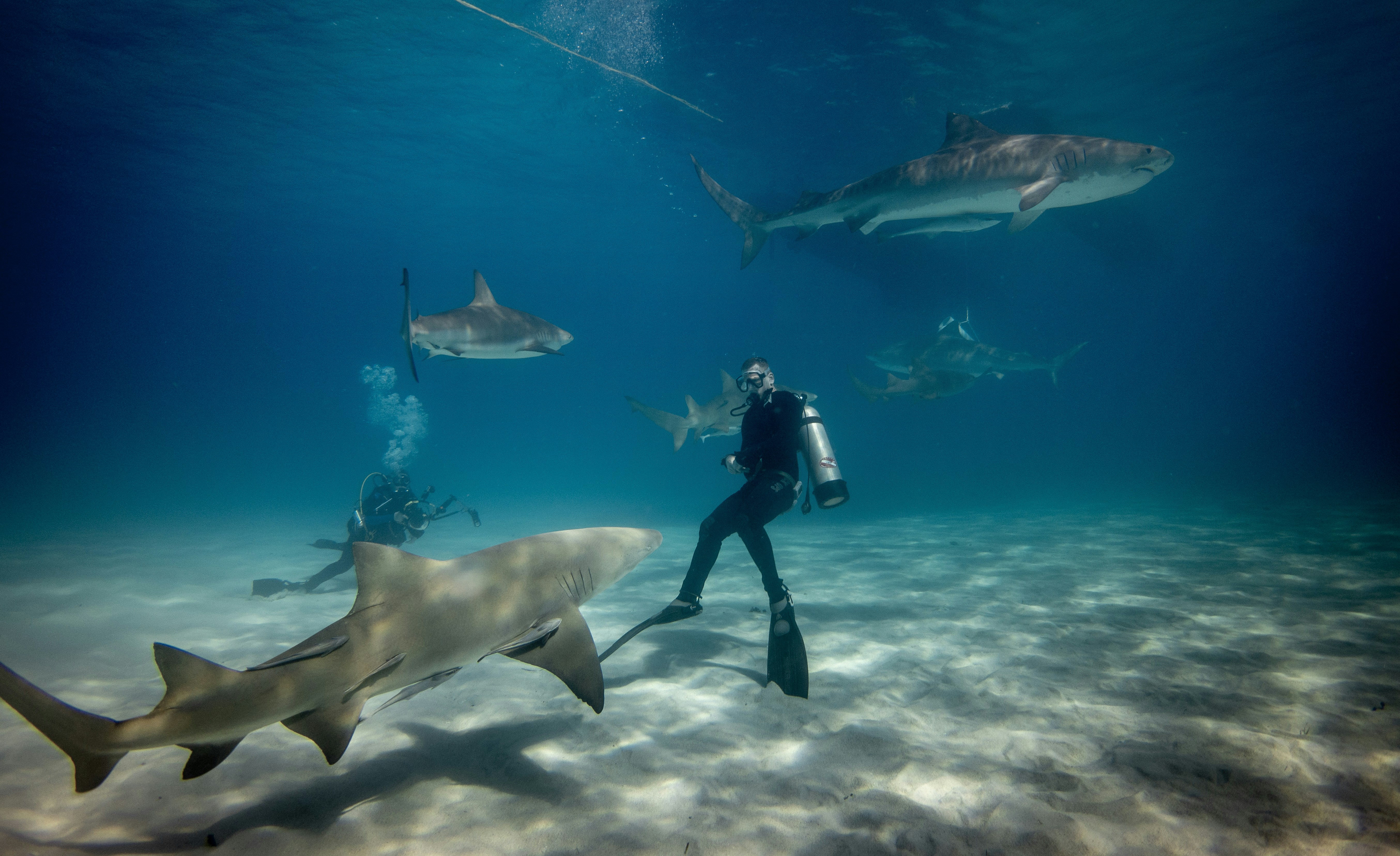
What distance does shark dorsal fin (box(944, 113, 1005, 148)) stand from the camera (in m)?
6.43

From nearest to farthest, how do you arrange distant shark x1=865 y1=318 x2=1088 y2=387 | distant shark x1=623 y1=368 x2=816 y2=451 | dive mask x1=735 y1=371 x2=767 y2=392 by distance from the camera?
dive mask x1=735 y1=371 x2=767 y2=392 → distant shark x1=623 y1=368 x2=816 y2=451 → distant shark x1=865 y1=318 x2=1088 y2=387

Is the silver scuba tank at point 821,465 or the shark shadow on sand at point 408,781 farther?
the silver scuba tank at point 821,465

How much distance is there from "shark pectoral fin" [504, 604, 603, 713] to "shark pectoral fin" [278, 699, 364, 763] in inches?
24.6

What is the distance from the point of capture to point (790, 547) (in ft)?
40.7

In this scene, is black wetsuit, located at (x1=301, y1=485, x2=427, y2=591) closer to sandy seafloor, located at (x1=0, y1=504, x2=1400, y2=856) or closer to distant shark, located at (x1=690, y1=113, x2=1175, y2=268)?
sandy seafloor, located at (x1=0, y1=504, x2=1400, y2=856)

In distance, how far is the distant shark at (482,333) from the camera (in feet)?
19.4

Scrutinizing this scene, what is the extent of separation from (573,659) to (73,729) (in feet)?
5.81

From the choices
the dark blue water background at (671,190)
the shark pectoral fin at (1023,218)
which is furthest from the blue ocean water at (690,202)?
the shark pectoral fin at (1023,218)

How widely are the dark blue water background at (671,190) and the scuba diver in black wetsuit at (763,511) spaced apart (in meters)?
7.44

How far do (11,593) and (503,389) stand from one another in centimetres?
11731

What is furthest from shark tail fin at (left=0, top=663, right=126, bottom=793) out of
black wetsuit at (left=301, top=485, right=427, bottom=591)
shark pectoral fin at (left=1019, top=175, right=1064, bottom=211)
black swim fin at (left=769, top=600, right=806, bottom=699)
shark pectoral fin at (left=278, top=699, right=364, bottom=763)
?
shark pectoral fin at (left=1019, top=175, right=1064, bottom=211)

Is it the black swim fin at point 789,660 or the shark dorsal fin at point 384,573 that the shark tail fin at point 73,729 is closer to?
the shark dorsal fin at point 384,573

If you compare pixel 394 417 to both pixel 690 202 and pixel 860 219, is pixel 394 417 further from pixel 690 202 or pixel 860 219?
pixel 860 219

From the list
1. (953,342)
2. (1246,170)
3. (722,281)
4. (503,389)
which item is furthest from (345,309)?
(1246,170)
